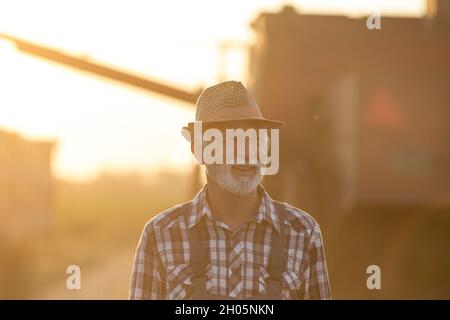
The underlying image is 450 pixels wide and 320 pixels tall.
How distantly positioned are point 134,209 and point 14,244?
72460mm

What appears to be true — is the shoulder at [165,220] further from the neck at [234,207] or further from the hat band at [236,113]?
the hat band at [236,113]

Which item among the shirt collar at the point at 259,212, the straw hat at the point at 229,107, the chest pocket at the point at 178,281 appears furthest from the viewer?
the shirt collar at the point at 259,212

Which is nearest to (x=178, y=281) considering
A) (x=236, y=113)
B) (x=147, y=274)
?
(x=147, y=274)

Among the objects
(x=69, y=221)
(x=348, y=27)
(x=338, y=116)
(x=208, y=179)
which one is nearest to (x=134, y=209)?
(x=69, y=221)

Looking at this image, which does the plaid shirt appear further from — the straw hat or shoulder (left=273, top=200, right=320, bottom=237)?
the straw hat

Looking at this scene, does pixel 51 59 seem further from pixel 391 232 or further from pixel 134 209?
pixel 134 209

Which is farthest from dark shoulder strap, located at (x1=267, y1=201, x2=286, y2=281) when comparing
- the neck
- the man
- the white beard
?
the white beard

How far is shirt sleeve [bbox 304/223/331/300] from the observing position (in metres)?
3.53

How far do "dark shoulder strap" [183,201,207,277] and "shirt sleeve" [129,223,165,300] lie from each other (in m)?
0.15

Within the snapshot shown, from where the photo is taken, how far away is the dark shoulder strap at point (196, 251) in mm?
3467

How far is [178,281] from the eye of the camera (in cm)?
347

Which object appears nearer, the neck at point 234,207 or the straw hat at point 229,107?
the straw hat at point 229,107

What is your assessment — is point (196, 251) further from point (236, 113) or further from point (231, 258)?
point (236, 113)

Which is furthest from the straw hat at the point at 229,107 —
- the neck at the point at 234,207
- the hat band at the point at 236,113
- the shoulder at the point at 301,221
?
the shoulder at the point at 301,221
